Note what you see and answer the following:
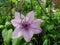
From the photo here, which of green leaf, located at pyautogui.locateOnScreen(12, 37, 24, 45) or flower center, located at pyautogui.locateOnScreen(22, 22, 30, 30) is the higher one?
flower center, located at pyautogui.locateOnScreen(22, 22, 30, 30)

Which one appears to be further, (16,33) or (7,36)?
(7,36)

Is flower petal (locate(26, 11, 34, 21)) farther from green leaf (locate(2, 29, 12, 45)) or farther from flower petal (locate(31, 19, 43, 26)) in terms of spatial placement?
green leaf (locate(2, 29, 12, 45))

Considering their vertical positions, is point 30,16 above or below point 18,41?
above

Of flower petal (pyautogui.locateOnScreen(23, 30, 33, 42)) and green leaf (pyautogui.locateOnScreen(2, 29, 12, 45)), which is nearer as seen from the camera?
flower petal (pyautogui.locateOnScreen(23, 30, 33, 42))

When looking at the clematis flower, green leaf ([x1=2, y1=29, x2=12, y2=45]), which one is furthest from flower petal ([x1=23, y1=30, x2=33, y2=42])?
green leaf ([x1=2, y1=29, x2=12, y2=45])

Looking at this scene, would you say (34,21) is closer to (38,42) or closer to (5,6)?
(38,42)

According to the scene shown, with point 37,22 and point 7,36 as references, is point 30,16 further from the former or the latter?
point 7,36

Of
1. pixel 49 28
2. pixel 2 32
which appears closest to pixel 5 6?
pixel 2 32

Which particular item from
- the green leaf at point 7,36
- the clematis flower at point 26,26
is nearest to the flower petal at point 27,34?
the clematis flower at point 26,26

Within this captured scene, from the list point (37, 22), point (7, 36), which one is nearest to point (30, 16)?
point (37, 22)
